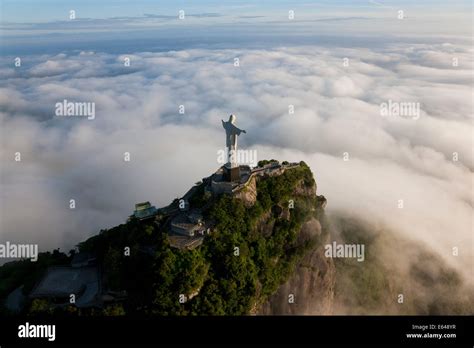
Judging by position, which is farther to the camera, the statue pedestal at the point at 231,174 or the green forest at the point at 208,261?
the statue pedestal at the point at 231,174

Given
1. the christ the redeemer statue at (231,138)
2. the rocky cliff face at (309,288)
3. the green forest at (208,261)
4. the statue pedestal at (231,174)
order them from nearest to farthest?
the green forest at (208,261) → the christ the redeemer statue at (231,138) → the statue pedestal at (231,174) → the rocky cliff face at (309,288)

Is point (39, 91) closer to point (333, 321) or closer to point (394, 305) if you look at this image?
point (394, 305)

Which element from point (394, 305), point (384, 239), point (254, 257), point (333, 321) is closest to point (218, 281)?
point (254, 257)

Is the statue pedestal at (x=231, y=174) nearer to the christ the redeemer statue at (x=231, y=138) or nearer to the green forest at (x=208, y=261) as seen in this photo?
the christ the redeemer statue at (x=231, y=138)

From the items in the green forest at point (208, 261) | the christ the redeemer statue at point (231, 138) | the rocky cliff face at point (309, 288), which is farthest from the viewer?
the rocky cliff face at point (309, 288)

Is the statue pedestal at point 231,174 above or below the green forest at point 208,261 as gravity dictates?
above

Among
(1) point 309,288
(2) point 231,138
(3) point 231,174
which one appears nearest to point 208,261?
(3) point 231,174

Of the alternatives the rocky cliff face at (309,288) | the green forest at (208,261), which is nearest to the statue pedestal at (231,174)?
the green forest at (208,261)
